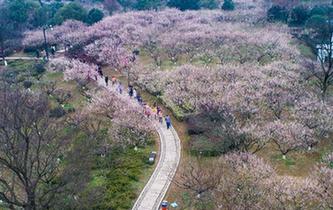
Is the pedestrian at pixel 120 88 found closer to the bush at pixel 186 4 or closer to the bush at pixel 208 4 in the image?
the bush at pixel 186 4

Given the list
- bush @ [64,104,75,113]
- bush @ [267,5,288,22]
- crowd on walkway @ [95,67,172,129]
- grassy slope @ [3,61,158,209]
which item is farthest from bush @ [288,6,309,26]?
grassy slope @ [3,61,158,209]

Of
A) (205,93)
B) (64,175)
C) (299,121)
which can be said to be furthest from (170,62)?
(64,175)

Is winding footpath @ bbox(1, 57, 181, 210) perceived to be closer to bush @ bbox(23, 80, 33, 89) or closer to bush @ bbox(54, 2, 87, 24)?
bush @ bbox(23, 80, 33, 89)

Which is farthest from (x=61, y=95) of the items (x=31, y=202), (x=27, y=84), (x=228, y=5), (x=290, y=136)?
(x=228, y=5)

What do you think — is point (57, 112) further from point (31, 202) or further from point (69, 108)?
point (31, 202)

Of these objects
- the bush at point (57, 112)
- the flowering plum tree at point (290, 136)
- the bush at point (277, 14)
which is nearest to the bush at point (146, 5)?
the bush at point (277, 14)
